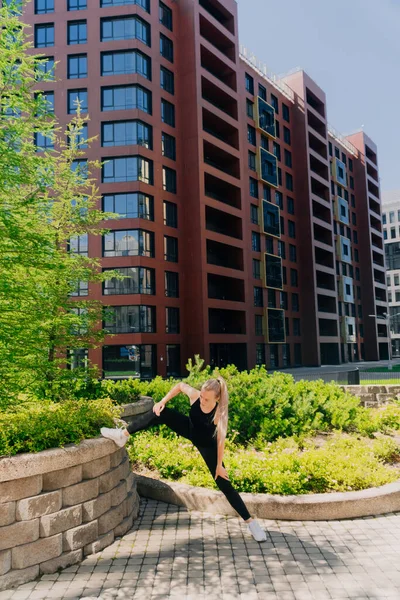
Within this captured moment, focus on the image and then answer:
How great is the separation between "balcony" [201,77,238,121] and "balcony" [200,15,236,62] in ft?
13.2

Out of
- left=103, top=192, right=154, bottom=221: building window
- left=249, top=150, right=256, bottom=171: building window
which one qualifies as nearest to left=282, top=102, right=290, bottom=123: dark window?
left=249, top=150, right=256, bottom=171: building window

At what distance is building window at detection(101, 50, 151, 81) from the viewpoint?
111 ft

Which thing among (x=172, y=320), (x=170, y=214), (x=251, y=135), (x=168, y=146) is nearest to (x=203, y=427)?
(x=172, y=320)

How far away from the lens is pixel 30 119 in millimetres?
7102

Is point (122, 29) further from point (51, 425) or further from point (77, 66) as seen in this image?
point (51, 425)

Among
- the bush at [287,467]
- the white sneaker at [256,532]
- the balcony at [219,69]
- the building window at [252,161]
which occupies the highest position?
the balcony at [219,69]

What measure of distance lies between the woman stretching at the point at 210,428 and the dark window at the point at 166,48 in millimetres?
37427

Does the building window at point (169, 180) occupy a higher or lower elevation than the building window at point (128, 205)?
higher

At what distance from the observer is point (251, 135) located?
45.8m

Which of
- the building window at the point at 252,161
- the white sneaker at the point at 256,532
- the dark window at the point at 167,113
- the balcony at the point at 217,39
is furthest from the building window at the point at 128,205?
the white sneaker at the point at 256,532

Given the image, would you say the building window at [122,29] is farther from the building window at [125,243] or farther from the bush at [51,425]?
the bush at [51,425]

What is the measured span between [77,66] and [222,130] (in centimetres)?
1362

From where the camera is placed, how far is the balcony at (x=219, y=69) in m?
39.3

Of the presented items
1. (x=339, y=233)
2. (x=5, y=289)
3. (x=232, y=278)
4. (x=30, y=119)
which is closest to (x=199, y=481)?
(x=5, y=289)
